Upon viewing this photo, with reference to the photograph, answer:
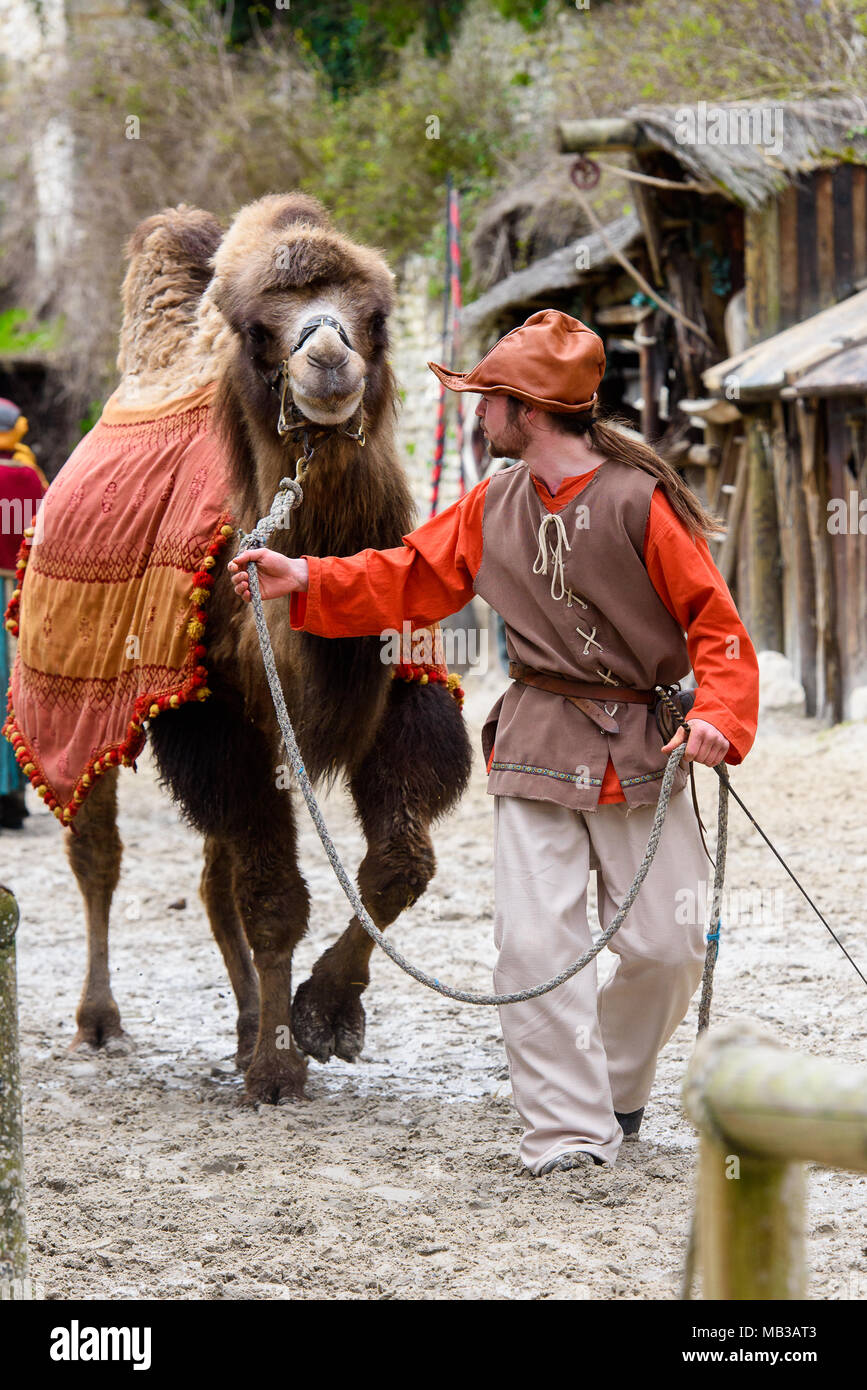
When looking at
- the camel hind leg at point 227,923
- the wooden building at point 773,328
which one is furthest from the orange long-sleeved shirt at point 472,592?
the wooden building at point 773,328

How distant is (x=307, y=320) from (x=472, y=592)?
720 mm

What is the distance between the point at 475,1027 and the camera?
16.1ft

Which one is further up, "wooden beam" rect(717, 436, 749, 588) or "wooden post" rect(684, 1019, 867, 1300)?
"wooden beam" rect(717, 436, 749, 588)

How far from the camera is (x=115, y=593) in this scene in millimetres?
4590

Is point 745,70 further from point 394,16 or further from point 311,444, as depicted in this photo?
point 311,444

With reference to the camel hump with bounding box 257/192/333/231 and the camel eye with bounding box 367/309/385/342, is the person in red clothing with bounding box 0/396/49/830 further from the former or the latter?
the camel eye with bounding box 367/309/385/342

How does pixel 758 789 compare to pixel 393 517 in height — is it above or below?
below

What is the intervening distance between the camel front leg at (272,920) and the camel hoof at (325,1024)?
0.12ft

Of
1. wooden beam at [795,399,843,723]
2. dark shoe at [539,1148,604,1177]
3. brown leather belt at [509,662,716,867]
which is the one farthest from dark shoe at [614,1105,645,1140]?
wooden beam at [795,399,843,723]

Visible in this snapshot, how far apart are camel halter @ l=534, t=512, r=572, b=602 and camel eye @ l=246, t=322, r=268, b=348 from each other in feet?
2.68

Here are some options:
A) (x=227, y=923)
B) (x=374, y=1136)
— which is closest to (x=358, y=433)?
(x=374, y=1136)

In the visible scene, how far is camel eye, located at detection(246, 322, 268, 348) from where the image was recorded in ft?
12.3
